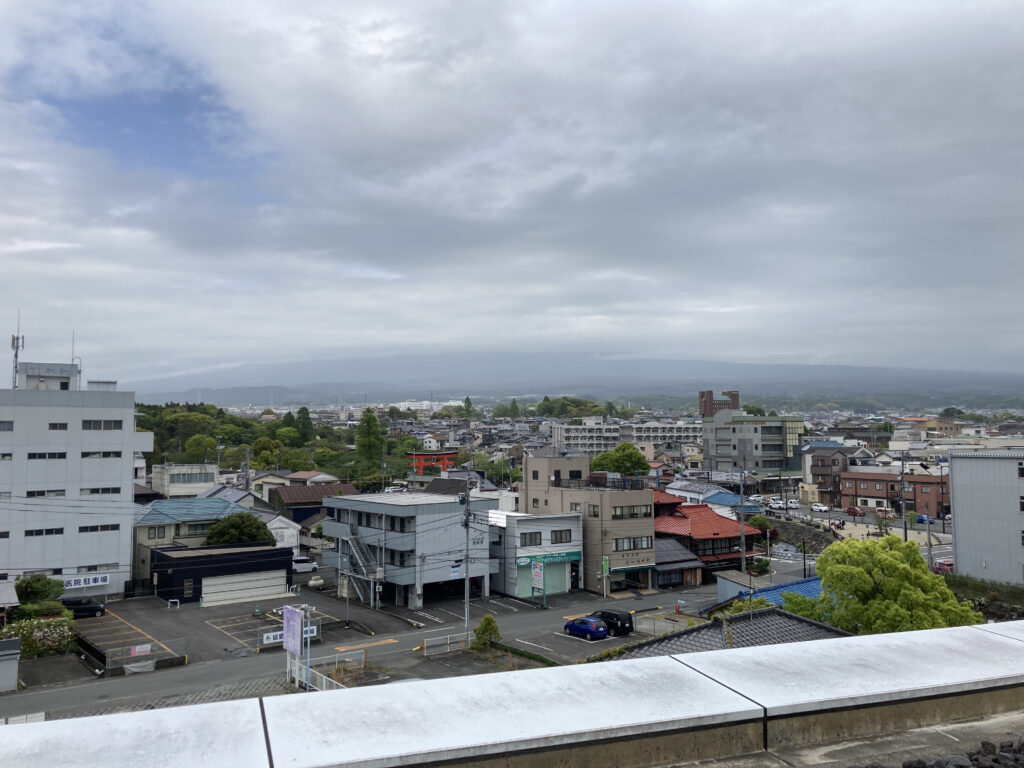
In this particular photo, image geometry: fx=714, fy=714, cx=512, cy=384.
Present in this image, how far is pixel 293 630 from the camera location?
61.8 feet

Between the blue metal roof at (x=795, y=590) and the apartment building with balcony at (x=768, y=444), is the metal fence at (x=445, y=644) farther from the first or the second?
the apartment building with balcony at (x=768, y=444)

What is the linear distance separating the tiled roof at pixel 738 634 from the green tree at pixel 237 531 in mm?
26302

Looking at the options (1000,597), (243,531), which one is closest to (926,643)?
(1000,597)

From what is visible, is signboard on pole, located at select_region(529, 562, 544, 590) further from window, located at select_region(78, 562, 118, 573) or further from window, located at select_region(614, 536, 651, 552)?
window, located at select_region(78, 562, 118, 573)

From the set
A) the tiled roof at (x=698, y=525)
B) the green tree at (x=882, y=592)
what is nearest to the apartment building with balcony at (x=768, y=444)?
the tiled roof at (x=698, y=525)

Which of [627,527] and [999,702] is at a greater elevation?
[999,702]

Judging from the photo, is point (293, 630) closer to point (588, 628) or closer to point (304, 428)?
point (588, 628)

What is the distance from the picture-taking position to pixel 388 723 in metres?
3.11

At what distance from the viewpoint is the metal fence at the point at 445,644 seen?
21.6 meters

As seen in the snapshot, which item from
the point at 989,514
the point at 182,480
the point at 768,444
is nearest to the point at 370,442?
the point at 182,480

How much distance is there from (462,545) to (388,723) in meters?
25.8

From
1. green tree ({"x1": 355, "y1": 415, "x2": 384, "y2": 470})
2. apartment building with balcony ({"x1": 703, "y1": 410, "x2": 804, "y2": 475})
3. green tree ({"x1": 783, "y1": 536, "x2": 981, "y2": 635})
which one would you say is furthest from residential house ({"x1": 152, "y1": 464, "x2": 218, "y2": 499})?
apartment building with balcony ({"x1": 703, "y1": 410, "x2": 804, "y2": 475})

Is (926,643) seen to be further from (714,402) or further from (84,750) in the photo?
(714,402)

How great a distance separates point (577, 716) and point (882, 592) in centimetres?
1475
